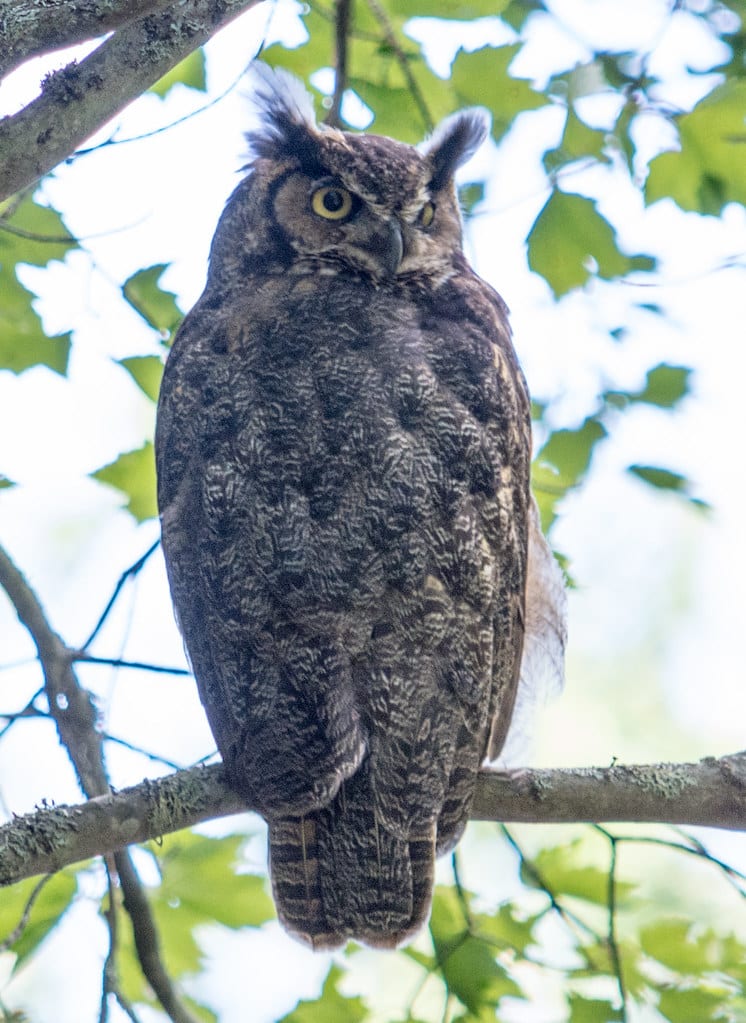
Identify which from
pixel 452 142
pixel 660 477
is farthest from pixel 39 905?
pixel 452 142

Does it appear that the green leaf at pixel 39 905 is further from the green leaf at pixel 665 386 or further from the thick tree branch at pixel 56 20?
the green leaf at pixel 665 386

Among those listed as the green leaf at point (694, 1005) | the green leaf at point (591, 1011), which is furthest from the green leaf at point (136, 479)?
the green leaf at point (694, 1005)

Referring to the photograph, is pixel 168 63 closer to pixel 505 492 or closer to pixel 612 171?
pixel 505 492

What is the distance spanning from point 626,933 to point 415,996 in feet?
1.64

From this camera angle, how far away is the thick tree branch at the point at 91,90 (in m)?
1.78

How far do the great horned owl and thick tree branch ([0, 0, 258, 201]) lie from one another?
2.41 ft

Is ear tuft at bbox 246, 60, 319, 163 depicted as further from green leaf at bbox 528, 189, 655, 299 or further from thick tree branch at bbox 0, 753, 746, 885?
thick tree branch at bbox 0, 753, 746, 885

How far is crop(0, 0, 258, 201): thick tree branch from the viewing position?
1.78m

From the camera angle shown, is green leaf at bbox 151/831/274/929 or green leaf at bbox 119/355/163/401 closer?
green leaf at bbox 151/831/274/929

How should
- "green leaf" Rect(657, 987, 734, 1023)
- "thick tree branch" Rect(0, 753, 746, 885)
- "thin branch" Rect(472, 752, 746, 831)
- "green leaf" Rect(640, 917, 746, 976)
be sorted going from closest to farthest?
1. "thick tree branch" Rect(0, 753, 746, 885)
2. "thin branch" Rect(472, 752, 746, 831)
3. "green leaf" Rect(657, 987, 734, 1023)
4. "green leaf" Rect(640, 917, 746, 976)

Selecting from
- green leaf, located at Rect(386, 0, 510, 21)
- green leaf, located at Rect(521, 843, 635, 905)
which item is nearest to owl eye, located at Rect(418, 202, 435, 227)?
green leaf, located at Rect(386, 0, 510, 21)

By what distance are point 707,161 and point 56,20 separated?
5.16 ft

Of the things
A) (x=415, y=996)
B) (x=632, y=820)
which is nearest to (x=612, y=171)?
(x=632, y=820)

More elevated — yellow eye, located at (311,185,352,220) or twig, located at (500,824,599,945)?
yellow eye, located at (311,185,352,220)
